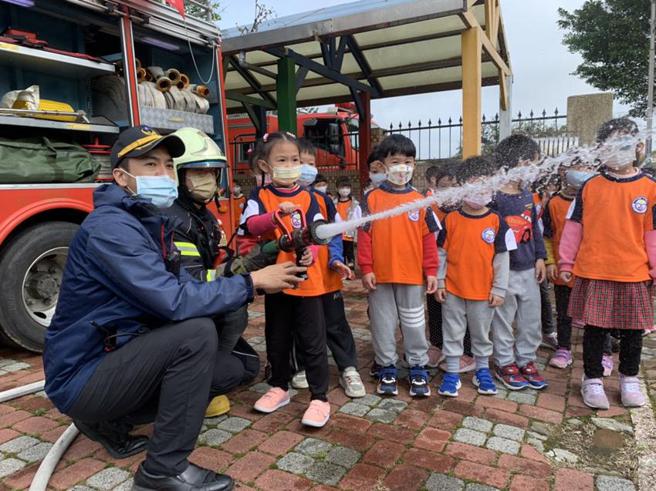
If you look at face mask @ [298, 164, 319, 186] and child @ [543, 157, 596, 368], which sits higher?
face mask @ [298, 164, 319, 186]

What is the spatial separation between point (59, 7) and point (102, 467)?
3.56 m

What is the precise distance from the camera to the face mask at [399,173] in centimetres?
315

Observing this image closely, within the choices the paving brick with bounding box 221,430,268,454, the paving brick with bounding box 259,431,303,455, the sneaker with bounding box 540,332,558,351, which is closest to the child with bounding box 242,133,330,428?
the paving brick with bounding box 259,431,303,455

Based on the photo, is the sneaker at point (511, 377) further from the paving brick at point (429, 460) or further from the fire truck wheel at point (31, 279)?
the fire truck wheel at point (31, 279)

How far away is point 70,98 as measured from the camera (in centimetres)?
479

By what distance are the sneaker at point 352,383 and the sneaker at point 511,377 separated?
0.96m

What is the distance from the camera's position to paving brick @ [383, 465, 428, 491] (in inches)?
86.2

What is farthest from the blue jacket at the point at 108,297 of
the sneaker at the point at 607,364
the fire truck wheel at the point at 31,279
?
the sneaker at the point at 607,364

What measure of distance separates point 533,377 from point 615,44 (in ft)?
67.5

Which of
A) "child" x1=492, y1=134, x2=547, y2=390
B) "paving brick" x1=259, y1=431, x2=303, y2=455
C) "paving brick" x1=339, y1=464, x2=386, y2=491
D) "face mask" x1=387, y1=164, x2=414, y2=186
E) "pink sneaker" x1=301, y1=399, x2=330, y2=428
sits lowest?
"paving brick" x1=259, y1=431, x2=303, y2=455

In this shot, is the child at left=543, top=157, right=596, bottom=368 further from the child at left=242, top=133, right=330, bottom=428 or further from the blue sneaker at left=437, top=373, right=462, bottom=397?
the child at left=242, top=133, right=330, bottom=428

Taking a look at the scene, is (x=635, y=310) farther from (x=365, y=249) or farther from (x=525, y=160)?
(x=365, y=249)

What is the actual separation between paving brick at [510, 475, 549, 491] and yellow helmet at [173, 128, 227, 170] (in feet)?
7.23

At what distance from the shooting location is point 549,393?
10.5 feet
